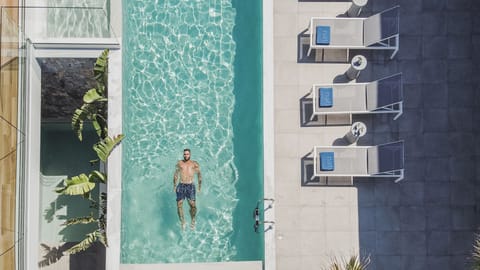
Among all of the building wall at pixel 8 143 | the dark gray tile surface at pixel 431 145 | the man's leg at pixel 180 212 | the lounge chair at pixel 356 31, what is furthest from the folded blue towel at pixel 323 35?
the building wall at pixel 8 143

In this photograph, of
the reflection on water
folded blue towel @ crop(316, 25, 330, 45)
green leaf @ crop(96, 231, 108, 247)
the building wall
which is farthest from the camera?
folded blue towel @ crop(316, 25, 330, 45)

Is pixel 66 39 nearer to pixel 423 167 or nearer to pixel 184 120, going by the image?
pixel 184 120

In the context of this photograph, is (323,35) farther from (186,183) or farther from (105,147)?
(105,147)

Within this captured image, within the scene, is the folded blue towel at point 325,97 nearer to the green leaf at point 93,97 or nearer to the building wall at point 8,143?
the green leaf at point 93,97

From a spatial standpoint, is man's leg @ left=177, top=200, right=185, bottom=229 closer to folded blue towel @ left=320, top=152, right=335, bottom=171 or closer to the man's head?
the man's head

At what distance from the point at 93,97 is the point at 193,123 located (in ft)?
8.59

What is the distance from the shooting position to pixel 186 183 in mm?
15102

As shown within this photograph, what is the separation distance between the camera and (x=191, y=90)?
15.7 meters

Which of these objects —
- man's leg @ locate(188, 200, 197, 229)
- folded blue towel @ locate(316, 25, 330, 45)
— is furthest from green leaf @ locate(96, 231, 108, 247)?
folded blue towel @ locate(316, 25, 330, 45)

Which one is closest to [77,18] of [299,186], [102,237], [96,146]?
[96,146]

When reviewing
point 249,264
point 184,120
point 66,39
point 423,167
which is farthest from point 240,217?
point 66,39

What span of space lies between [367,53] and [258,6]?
2753 mm

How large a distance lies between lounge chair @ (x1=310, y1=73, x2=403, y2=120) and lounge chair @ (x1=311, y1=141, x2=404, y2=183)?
80 cm

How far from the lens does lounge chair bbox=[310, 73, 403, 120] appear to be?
1439 centimetres
